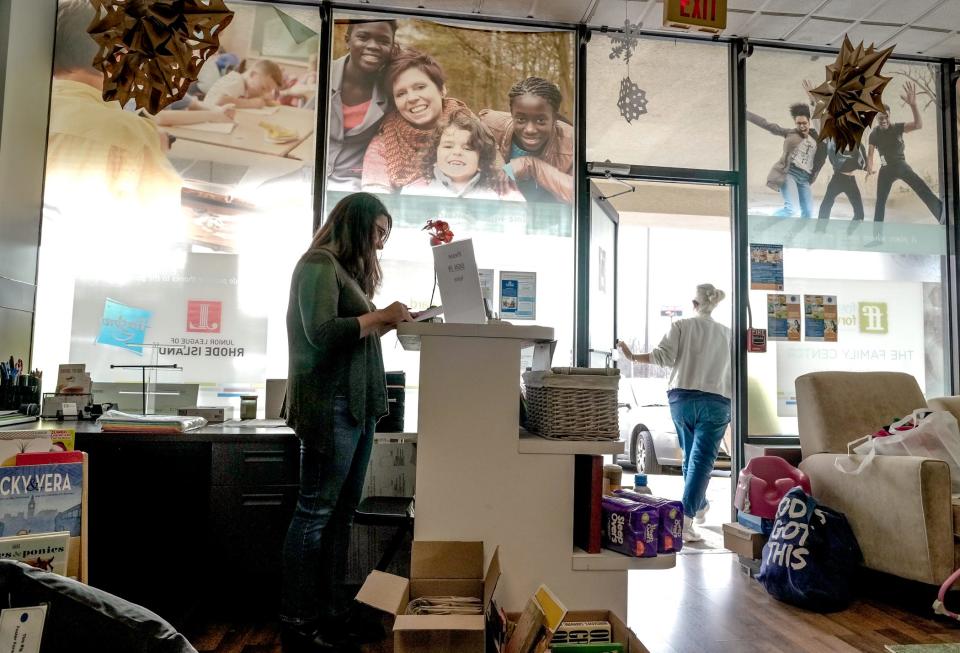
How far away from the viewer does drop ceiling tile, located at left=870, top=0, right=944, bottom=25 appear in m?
3.76

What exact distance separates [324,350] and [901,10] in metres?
3.89

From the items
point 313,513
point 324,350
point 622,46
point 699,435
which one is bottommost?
point 313,513

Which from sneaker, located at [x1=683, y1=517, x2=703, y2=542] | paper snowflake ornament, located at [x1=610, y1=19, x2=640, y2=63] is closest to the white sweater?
sneaker, located at [x1=683, y1=517, x2=703, y2=542]

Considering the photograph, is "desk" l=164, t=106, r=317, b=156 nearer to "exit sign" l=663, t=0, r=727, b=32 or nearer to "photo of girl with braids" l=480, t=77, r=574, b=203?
"photo of girl with braids" l=480, t=77, r=574, b=203

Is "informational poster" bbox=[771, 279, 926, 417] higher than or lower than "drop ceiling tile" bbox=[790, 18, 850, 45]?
lower

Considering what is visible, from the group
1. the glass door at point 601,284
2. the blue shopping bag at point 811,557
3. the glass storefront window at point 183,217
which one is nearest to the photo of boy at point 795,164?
the glass door at point 601,284

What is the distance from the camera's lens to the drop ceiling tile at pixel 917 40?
404 cm

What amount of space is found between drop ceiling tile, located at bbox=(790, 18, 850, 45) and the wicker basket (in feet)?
11.2

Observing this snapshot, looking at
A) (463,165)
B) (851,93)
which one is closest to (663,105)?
(463,165)

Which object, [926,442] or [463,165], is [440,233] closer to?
[463,165]

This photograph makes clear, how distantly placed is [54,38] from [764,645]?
4.22m

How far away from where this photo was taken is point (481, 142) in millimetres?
3785

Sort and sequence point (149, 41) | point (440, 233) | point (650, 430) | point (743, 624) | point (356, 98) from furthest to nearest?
point (650, 430), point (356, 98), point (743, 624), point (440, 233), point (149, 41)

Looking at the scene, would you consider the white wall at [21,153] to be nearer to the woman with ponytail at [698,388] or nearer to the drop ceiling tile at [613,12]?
the drop ceiling tile at [613,12]
